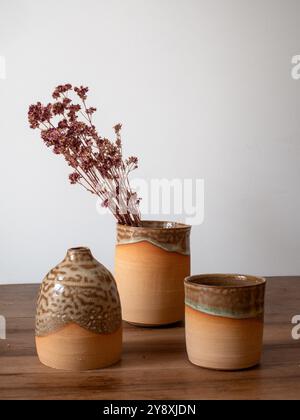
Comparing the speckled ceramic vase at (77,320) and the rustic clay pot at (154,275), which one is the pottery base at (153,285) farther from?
the speckled ceramic vase at (77,320)

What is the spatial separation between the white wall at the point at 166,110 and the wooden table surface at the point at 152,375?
76 centimetres

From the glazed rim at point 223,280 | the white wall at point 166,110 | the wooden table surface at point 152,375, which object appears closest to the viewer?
the wooden table surface at point 152,375

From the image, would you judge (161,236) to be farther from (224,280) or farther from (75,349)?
(75,349)

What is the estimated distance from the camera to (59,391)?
676 millimetres

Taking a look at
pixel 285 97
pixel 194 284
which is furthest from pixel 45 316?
pixel 285 97

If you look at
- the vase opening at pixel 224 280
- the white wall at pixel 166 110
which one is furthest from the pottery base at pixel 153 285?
the white wall at pixel 166 110

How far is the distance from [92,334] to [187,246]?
30 cm

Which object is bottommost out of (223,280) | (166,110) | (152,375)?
(152,375)

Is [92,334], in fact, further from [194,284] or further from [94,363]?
[194,284]

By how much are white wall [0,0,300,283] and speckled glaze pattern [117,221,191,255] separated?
69 cm

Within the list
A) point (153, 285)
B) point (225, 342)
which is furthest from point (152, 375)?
point (153, 285)

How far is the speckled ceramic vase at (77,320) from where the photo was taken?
75 cm

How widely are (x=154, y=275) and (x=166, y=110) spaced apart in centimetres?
80

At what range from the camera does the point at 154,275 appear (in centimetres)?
96
